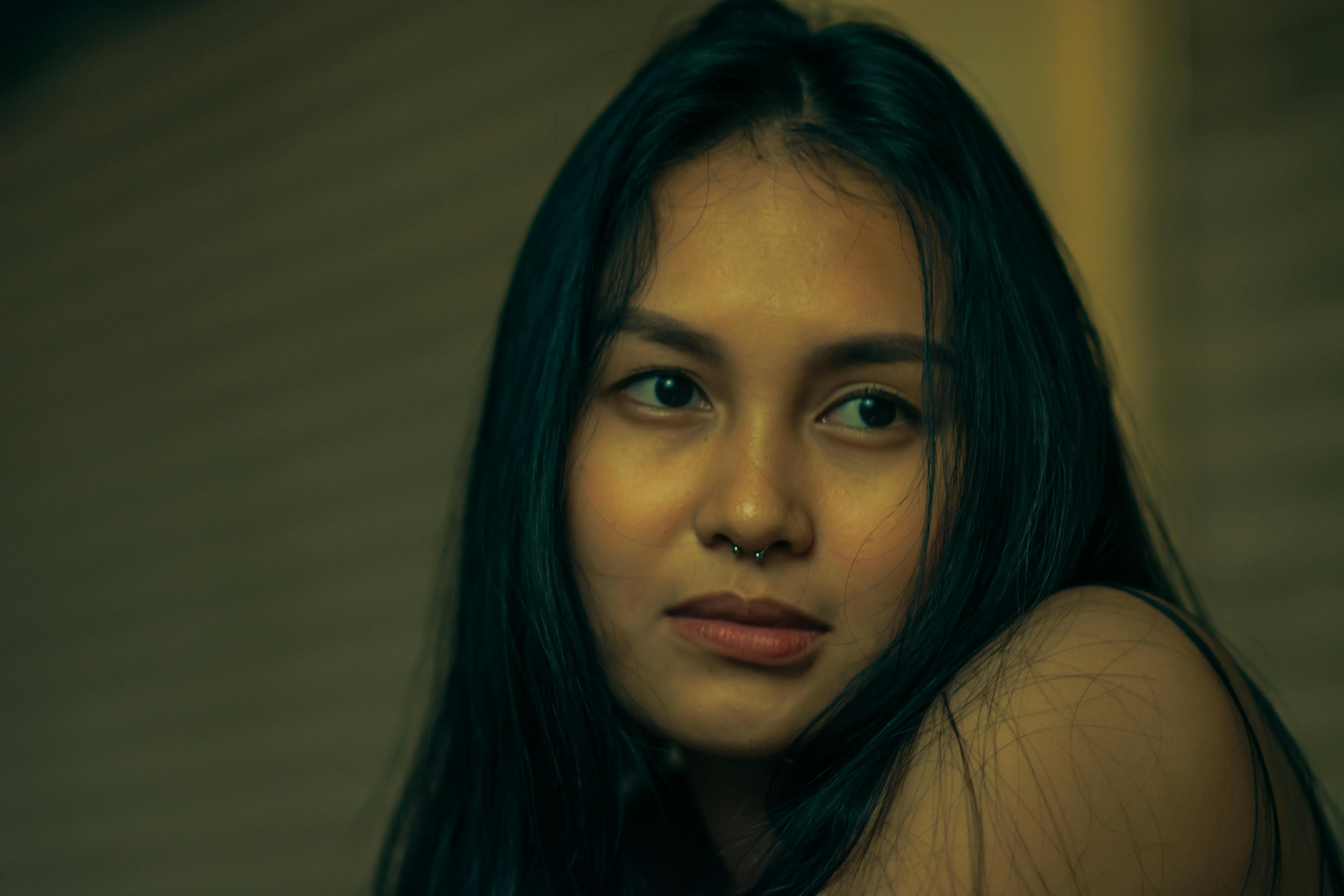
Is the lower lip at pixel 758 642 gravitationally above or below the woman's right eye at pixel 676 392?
below

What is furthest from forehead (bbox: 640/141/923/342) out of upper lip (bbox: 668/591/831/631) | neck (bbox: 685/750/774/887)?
neck (bbox: 685/750/774/887)

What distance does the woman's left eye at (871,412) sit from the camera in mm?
968

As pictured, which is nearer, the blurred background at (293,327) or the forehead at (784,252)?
the forehead at (784,252)

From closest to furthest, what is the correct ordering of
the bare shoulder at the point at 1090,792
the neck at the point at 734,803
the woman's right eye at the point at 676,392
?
the bare shoulder at the point at 1090,792 < the woman's right eye at the point at 676,392 < the neck at the point at 734,803

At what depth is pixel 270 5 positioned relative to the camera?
93.4 inches

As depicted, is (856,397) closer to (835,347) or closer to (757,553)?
(835,347)

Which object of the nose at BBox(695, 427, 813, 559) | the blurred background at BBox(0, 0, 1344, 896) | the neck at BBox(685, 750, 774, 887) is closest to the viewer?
the nose at BBox(695, 427, 813, 559)

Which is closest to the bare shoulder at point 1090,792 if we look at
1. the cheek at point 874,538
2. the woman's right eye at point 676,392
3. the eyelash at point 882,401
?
the cheek at point 874,538

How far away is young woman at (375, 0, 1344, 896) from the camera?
0.72 metres

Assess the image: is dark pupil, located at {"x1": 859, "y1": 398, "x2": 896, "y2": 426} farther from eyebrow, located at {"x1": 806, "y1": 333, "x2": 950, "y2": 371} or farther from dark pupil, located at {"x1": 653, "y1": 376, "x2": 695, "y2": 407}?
dark pupil, located at {"x1": 653, "y1": 376, "x2": 695, "y2": 407}

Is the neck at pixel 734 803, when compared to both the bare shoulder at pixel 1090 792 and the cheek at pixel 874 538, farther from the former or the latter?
the bare shoulder at pixel 1090 792

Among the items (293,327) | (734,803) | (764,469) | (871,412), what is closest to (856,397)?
(871,412)

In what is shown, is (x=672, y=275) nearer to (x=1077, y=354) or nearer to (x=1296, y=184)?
(x=1077, y=354)

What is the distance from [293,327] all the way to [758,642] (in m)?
1.75
